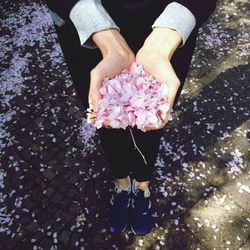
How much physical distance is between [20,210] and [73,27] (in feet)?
6.72

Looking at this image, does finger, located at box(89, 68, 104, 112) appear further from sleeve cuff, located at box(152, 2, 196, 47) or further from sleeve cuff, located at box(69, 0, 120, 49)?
sleeve cuff, located at box(152, 2, 196, 47)

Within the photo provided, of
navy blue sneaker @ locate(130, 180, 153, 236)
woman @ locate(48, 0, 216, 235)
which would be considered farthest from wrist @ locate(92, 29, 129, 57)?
navy blue sneaker @ locate(130, 180, 153, 236)

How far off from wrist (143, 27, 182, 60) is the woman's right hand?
0.21m

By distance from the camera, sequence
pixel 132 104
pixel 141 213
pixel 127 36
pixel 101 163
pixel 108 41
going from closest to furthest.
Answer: pixel 132 104, pixel 108 41, pixel 127 36, pixel 141 213, pixel 101 163

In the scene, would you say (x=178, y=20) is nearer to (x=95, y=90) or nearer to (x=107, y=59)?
(x=107, y=59)

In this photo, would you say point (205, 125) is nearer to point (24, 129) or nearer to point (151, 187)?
point (151, 187)

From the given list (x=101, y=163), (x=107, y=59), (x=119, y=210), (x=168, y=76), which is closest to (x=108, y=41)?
(x=107, y=59)

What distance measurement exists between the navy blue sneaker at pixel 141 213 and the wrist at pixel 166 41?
1588 millimetres

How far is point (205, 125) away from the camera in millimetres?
4094

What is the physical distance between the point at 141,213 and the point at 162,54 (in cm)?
169

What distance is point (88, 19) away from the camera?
202cm

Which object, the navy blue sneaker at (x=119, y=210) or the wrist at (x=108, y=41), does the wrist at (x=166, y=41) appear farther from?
the navy blue sneaker at (x=119, y=210)

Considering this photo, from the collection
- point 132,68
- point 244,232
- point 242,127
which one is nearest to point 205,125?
point 242,127

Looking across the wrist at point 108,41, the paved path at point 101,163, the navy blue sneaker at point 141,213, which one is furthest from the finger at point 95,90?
the paved path at point 101,163
